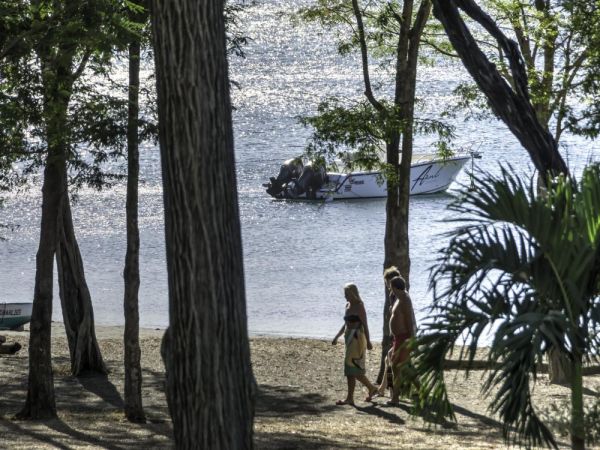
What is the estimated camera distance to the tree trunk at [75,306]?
1695 centimetres

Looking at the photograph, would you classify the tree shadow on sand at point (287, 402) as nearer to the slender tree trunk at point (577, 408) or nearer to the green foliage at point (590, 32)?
the green foliage at point (590, 32)

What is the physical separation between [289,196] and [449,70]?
34215 mm

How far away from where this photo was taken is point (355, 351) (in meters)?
12.5

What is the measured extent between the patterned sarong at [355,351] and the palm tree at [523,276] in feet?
17.8

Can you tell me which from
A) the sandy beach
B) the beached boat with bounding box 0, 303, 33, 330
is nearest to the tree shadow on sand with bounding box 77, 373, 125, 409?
the sandy beach

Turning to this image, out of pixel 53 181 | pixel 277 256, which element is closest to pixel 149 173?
pixel 277 256

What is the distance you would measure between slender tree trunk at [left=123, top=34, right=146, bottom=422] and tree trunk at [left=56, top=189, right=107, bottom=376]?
14.7 ft

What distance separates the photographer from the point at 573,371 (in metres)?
6.68

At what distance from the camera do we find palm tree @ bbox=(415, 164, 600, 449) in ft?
21.3

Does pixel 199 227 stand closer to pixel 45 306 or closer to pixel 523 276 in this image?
pixel 523 276

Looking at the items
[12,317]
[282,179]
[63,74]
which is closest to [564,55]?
[63,74]

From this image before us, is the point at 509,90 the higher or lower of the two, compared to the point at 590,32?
lower

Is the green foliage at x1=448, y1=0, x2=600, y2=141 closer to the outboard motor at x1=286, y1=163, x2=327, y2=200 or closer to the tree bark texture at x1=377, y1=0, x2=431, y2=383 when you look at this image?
the tree bark texture at x1=377, y1=0, x2=431, y2=383

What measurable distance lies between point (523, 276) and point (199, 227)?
2.14 meters
